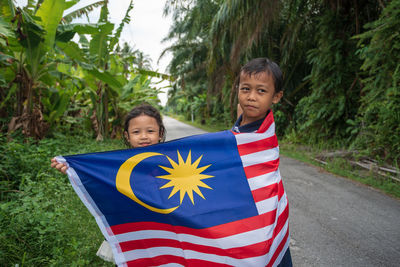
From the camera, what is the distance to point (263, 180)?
166 cm

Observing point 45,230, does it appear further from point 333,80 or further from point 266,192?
point 333,80

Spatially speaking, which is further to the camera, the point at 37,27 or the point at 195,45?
the point at 195,45

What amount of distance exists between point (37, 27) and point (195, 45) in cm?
1475

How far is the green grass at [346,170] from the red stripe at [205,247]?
3583 mm

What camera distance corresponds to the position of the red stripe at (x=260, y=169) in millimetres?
1683

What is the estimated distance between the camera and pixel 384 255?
2.47 metres

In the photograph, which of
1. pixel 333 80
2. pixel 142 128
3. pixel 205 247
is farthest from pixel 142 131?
pixel 333 80

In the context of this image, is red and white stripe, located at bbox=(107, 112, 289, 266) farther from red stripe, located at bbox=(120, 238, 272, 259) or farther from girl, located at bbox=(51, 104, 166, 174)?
girl, located at bbox=(51, 104, 166, 174)

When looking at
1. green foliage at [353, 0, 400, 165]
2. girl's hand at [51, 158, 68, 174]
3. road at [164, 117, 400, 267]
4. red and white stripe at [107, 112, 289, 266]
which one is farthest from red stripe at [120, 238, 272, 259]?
green foliage at [353, 0, 400, 165]

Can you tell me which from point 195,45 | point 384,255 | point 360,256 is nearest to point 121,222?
point 360,256

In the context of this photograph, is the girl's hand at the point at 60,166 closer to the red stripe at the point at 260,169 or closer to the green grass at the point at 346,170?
the red stripe at the point at 260,169

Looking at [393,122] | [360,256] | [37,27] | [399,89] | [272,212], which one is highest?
[37,27]

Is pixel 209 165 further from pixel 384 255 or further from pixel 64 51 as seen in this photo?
pixel 64 51

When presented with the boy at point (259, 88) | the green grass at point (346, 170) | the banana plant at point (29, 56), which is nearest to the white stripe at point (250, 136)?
the boy at point (259, 88)
